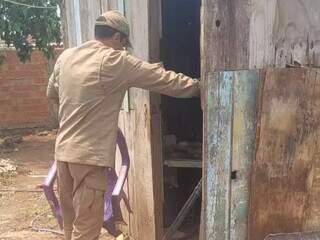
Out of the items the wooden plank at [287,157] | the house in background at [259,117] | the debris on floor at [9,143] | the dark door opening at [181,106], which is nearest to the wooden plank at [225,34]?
the house in background at [259,117]

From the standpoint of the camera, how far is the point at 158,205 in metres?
4.23

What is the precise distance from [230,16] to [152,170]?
163 cm

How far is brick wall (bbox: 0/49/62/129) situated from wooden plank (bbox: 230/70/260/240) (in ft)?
32.4

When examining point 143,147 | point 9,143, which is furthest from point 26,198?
point 9,143

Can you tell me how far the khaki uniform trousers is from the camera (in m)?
3.52

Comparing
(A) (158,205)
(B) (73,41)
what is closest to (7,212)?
(B) (73,41)

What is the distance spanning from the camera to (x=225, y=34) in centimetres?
292

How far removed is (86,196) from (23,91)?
9.12 meters

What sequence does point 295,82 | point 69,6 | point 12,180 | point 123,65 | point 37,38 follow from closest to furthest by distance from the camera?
point 295,82 < point 123,65 < point 69,6 < point 12,180 < point 37,38

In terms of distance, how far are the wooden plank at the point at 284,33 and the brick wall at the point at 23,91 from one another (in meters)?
9.90

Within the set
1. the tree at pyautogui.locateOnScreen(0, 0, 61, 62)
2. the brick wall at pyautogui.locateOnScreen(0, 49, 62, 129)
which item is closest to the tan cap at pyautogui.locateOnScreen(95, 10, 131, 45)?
the tree at pyautogui.locateOnScreen(0, 0, 61, 62)

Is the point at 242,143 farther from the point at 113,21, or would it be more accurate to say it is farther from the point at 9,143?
the point at 9,143

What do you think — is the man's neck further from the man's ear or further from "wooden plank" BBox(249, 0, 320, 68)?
"wooden plank" BBox(249, 0, 320, 68)

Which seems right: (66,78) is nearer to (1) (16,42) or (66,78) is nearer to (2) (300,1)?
(2) (300,1)
